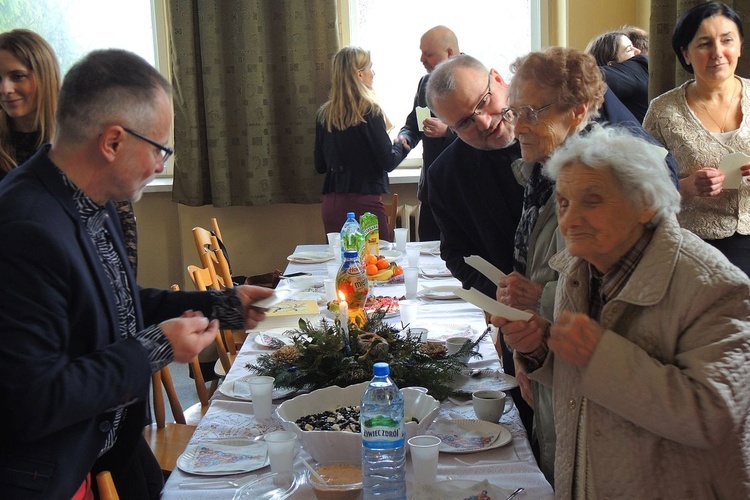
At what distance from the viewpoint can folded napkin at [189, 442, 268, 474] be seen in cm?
162

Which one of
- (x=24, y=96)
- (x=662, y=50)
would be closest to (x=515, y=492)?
(x=24, y=96)

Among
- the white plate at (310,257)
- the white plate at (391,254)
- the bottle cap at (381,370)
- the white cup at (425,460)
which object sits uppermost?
the bottle cap at (381,370)

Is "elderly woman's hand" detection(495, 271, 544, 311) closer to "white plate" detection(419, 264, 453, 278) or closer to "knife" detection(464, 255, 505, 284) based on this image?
"knife" detection(464, 255, 505, 284)

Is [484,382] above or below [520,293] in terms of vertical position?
below

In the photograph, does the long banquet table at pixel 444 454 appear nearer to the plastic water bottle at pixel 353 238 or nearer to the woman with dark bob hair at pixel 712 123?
the plastic water bottle at pixel 353 238

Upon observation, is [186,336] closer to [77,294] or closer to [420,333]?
[77,294]

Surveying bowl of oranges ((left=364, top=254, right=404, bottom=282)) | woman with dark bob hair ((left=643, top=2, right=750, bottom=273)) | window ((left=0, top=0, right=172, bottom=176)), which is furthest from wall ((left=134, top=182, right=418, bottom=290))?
woman with dark bob hair ((left=643, top=2, right=750, bottom=273))

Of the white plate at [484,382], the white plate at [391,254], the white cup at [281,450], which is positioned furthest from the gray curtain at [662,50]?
the white cup at [281,450]

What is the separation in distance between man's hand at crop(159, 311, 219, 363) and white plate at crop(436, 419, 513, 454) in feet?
1.81

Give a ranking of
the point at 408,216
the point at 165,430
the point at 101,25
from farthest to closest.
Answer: the point at 101,25 < the point at 408,216 < the point at 165,430

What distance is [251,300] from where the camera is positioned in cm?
194

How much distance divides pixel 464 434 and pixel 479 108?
3.64ft

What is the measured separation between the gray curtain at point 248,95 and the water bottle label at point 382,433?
13.1 ft

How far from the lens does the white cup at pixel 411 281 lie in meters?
3.04
